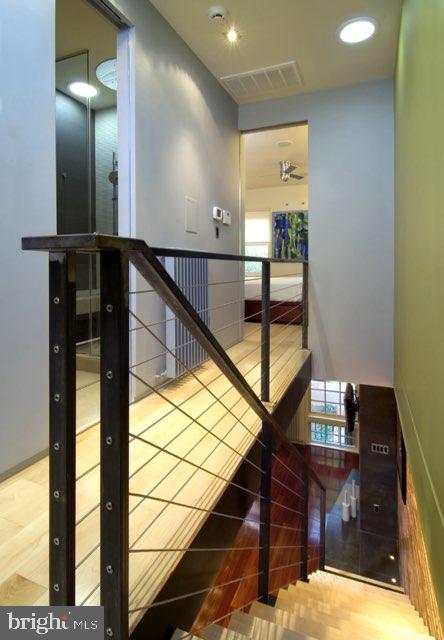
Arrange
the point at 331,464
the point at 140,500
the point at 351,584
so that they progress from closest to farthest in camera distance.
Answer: the point at 140,500
the point at 351,584
the point at 331,464

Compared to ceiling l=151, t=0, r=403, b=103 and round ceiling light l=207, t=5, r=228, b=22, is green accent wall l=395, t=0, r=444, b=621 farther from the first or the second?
round ceiling light l=207, t=5, r=228, b=22

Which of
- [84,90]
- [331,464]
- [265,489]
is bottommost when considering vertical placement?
[331,464]

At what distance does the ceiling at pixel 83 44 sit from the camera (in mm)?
2535

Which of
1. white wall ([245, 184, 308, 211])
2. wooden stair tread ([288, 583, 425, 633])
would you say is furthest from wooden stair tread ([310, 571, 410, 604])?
white wall ([245, 184, 308, 211])

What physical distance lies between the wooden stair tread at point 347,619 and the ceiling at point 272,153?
410 centimetres

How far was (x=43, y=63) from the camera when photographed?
1792 millimetres

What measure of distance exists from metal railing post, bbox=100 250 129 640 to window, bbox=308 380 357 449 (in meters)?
7.43

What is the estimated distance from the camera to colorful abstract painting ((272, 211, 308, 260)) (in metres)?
8.12

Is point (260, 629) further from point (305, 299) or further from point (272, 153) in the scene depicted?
point (272, 153)

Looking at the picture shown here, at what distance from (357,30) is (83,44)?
203cm

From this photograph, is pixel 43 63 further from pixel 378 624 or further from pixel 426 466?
pixel 378 624

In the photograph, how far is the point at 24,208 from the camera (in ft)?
5.63

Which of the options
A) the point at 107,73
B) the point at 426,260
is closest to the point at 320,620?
the point at 426,260

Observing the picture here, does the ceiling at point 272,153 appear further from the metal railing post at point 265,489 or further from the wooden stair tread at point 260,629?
the wooden stair tread at point 260,629
